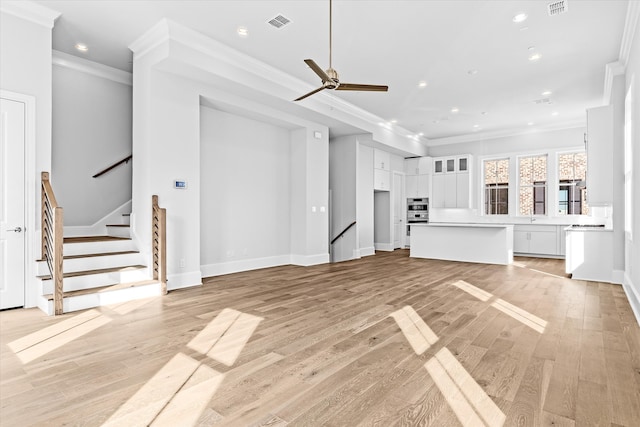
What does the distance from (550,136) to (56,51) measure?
11.4 meters

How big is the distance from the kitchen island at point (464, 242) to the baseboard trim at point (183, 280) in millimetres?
5699

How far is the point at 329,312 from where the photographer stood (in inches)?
155

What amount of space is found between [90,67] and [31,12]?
5.92 feet

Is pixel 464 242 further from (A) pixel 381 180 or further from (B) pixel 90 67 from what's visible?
(B) pixel 90 67

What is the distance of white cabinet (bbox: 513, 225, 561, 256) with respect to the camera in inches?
362

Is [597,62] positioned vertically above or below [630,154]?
above

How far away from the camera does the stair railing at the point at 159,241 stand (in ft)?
15.8

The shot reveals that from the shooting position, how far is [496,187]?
34.6 feet

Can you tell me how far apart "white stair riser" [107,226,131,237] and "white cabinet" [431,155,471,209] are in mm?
8869

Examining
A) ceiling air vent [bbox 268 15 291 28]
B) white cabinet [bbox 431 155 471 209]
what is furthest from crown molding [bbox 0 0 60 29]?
Result: white cabinet [bbox 431 155 471 209]

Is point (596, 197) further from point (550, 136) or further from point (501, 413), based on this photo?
point (501, 413)

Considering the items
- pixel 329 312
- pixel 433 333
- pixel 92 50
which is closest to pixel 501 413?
pixel 433 333

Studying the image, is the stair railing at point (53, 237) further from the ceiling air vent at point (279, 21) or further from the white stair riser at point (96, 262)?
the ceiling air vent at point (279, 21)

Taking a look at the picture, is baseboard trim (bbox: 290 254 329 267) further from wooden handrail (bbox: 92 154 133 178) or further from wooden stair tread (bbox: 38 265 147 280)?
wooden handrail (bbox: 92 154 133 178)
